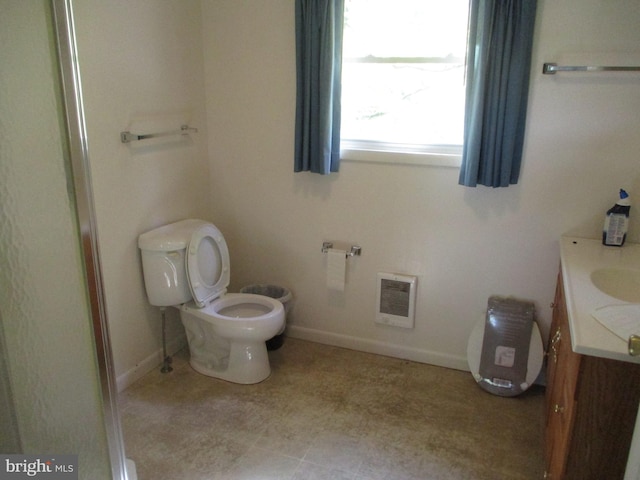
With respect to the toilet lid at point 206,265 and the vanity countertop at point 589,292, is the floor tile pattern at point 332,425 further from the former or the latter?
the vanity countertop at point 589,292

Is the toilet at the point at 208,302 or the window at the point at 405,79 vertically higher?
the window at the point at 405,79

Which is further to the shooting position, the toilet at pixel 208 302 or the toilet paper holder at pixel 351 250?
the toilet paper holder at pixel 351 250

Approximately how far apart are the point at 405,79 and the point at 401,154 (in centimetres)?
39

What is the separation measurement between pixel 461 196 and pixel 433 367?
3.27 feet

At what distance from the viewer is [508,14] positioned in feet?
7.57

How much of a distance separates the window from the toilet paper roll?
22.1 inches

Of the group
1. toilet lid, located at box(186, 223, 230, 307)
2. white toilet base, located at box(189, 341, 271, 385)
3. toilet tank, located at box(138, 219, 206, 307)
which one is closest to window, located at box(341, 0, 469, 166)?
toilet lid, located at box(186, 223, 230, 307)

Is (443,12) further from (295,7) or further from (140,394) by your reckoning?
(140,394)

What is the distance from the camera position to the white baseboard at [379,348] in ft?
9.67

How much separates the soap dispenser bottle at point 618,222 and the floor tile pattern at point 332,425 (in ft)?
2.93

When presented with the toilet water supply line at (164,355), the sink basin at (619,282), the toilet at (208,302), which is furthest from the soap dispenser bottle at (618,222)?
the toilet water supply line at (164,355)

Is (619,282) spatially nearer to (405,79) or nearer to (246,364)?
(405,79)

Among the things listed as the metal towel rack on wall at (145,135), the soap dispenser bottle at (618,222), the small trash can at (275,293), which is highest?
the metal towel rack on wall at (145,135)

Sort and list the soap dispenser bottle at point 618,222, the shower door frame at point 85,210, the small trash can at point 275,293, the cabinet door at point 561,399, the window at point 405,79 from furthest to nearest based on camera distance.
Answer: the small trash can at point 275,293 < the window at point 405,79 < the soap dispenser bottle at point 618,222 < the cabinet door at point 561,399 < the shower door frame at point 85,210
